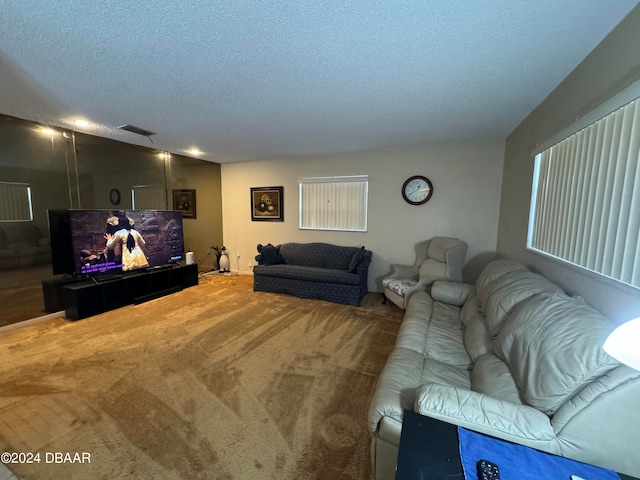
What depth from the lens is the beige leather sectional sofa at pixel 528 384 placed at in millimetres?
950

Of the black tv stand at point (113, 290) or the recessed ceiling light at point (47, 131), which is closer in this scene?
the recessed ceiling light at point (47, 131)

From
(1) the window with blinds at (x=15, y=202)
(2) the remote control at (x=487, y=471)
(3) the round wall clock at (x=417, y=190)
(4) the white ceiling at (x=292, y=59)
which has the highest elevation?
(4) the white ceiling at (x=292, y=59)

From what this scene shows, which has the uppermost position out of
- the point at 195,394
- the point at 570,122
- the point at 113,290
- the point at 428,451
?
the point at 570,122

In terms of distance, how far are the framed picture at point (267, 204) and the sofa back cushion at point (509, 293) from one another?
386 cm

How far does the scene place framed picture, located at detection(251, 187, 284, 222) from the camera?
508 cm

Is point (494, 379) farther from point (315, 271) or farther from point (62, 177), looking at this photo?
point (62, 177)

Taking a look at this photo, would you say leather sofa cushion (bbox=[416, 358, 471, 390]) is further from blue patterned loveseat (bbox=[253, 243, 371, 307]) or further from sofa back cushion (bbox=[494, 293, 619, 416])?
blue patterned loveseat (bbox=[253, 243, 371, 307])

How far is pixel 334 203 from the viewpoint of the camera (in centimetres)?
467

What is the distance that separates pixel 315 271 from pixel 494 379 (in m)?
2.88

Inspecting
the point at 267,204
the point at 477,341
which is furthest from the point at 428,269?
the point at 267,204

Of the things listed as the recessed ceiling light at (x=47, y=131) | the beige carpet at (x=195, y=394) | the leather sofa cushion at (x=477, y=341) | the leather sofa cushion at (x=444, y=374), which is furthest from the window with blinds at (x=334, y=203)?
the recessed ceiling light at (x=47, y=131)

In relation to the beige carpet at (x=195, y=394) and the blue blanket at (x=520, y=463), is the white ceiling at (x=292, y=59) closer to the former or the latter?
the blue blanket at (x=520, y=463)

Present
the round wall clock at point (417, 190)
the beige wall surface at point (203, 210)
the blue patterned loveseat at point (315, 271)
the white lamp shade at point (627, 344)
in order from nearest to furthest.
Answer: the white lamp shade at point (627, 344) → the blue patterned loveseat at point (315, 271) → the round wall clock at point (417, 190) → the beige wall surface at point (203, 210)

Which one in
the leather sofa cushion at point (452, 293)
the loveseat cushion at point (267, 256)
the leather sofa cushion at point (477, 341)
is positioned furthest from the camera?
the loveseat cushion at point (267, 256)
